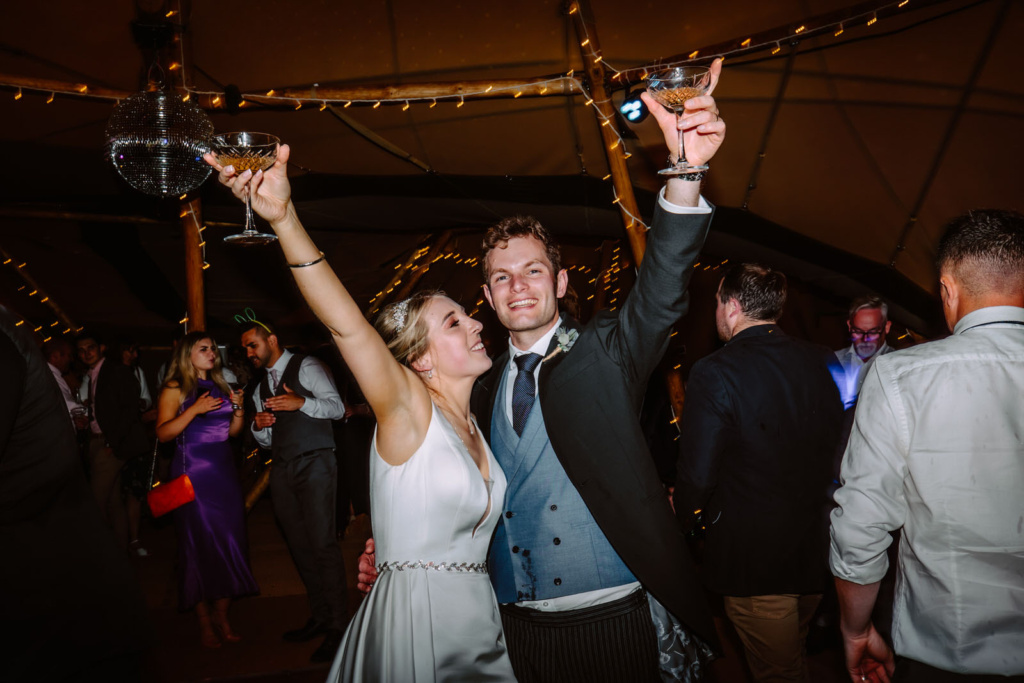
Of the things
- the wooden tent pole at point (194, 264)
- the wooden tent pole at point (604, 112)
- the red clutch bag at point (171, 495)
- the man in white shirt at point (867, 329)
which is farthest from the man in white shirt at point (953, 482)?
the wooden tent pole at point (194, 264)

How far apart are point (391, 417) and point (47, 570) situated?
79 cm

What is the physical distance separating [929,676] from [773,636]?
973 millimetres

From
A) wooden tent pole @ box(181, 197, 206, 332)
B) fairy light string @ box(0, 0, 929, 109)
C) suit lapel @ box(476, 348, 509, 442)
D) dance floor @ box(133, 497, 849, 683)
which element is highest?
fairy light string @ box(0, 0, 929, 109)

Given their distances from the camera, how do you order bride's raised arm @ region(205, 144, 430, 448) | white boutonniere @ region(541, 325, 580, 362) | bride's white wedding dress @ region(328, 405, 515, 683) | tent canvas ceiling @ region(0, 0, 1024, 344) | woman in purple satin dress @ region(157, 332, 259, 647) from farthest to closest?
tent canvas ceiling @ region(0, 0, 1024, 344)
woman in purple satin dress @ region(157, 332, 259, 647)
white boutonniere @ region(541, 325, 580, 362)
bride's white wedding dress @ region(328, 405, 515, 683)
bride's raised arm @ region(205, 144, 430, 448)

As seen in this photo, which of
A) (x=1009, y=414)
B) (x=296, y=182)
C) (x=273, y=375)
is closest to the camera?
(x=1009, y=414)

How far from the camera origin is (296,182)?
6.02 m

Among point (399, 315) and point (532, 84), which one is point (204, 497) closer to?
point (399, 315)

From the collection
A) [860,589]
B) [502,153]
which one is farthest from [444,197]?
[860,589]

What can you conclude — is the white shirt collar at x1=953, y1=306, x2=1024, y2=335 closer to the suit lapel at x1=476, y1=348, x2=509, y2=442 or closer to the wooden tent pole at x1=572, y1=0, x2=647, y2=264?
the suit lapel at x1=476, y1=348, x2=509, y2=442

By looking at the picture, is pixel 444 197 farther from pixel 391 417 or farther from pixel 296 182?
pixel 391 417

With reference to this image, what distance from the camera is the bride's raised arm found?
4.40 ft

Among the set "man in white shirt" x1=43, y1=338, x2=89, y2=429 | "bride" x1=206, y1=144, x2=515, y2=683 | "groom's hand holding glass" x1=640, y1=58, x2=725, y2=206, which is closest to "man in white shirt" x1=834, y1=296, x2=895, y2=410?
"groom's hand holding glass" x1=640, y1=58, x2=725, y2=206

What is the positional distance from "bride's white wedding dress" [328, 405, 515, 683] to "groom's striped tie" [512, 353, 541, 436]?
0.70ft

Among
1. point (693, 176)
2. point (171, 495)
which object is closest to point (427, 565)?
point (693, 176)
